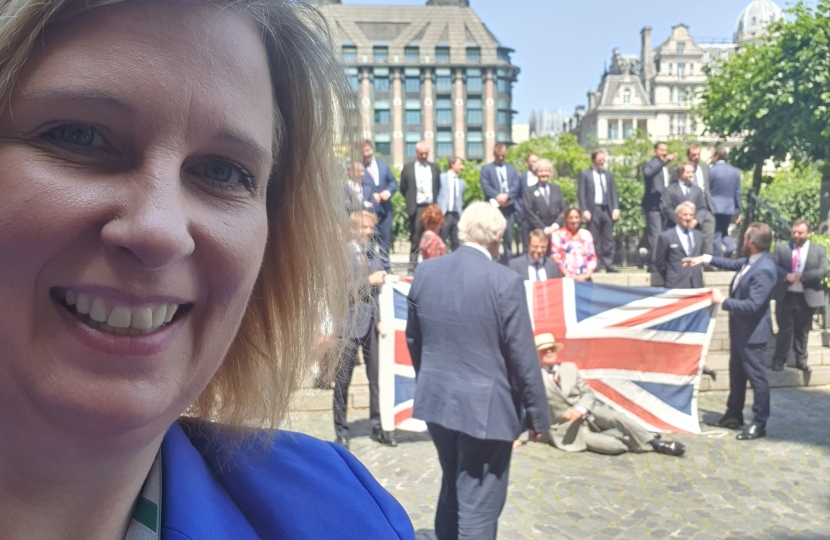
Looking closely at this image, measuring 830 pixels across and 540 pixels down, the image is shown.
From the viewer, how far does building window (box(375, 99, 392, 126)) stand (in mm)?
107250

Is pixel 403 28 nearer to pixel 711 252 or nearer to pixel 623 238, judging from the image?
pixel 623 238

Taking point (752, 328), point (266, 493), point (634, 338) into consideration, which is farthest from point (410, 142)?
point (266, 493)

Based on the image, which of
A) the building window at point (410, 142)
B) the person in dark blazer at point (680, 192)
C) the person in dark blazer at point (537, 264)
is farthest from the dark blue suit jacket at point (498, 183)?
the building window at point (410, 142)

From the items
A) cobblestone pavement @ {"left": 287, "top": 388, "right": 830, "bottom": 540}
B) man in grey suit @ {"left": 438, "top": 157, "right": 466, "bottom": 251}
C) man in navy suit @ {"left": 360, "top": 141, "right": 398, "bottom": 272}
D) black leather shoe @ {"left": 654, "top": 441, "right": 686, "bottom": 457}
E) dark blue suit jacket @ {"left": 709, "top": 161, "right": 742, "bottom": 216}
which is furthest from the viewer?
dark blue suit jacket @ {"left": 709, "top": 161, "right": 742, "bottom": 216}

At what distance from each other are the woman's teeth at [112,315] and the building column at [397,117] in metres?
107

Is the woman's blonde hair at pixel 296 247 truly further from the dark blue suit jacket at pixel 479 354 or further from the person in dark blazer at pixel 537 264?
the person in dark blazer at pixel 537 264

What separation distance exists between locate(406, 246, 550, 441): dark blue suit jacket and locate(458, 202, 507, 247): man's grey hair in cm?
10

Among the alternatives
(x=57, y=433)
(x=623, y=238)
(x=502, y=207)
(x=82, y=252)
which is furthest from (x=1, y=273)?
(x=623, y=238)

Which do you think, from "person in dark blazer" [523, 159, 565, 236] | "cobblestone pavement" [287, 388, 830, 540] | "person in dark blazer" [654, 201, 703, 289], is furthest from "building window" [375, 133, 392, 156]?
"cobblestone pavement" [287, 388, 830, 540]

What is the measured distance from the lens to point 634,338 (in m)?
8.84

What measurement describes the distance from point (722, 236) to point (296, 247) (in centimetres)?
1351

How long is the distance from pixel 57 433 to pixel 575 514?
551 cm

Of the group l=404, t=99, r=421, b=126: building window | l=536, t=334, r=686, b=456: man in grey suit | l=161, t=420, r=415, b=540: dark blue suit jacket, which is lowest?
l=536, t=334, r=686, b=456: man in grey suit

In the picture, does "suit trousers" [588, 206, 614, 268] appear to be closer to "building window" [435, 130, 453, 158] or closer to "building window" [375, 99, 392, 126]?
"building window" [375, 99, 392, 126]
